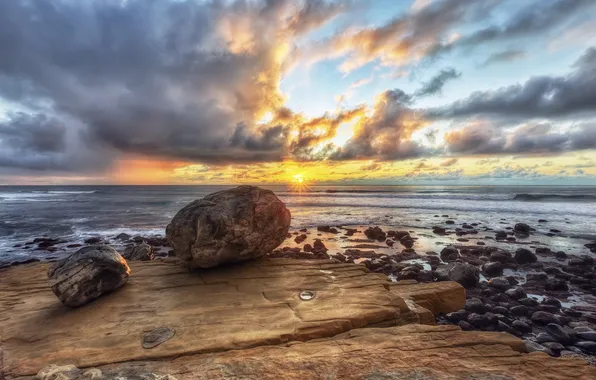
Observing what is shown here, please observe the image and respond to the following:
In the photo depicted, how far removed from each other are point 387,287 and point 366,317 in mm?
1919

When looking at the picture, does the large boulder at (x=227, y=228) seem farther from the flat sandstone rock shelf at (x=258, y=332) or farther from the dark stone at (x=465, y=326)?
the dark stone at (x=465, y=326)

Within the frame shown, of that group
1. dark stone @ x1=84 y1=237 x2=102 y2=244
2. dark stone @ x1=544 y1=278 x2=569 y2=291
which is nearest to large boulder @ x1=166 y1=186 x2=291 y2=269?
dark stone @ x1=544 y1=278 x2=569 y2=291

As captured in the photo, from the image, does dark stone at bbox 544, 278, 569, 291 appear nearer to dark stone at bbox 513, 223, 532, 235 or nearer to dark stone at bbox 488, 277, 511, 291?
dark stone at bbox 488, 277, 511, 291

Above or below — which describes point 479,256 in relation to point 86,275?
below

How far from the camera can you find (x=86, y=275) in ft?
21.4

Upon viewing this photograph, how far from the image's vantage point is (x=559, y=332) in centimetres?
770

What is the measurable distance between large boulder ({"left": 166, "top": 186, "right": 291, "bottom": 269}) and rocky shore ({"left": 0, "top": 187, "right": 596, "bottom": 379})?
4cm

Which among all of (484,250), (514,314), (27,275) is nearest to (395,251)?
(484,250)

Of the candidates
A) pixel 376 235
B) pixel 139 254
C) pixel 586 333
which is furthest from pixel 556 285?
pixel 139 254

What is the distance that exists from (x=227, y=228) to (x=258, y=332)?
3.59 meters

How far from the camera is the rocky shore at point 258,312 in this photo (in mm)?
4312

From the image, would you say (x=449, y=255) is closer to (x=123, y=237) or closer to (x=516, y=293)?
(x=516, y=293)

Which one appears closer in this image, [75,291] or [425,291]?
[75,291]

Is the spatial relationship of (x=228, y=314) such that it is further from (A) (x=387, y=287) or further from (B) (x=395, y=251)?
(B) (x=395, y=251)
